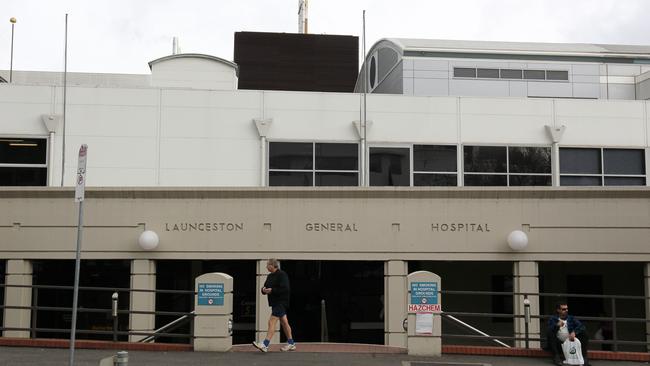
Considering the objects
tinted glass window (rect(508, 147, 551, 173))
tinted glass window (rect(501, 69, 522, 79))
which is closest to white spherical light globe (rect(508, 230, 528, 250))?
tinted glass window (rect(508, 147, 551, 173))

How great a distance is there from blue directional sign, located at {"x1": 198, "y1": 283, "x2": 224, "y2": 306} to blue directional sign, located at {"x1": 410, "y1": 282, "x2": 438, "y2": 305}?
3.33 metres

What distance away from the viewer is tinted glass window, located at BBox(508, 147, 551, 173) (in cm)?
1959

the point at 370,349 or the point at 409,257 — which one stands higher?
the point at 409,257

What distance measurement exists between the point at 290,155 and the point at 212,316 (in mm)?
6728

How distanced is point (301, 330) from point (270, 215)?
550 centimetres

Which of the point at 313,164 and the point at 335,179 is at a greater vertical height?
the point at 313,164

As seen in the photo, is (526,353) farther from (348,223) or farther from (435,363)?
(348,223)

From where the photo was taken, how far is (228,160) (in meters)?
19.0

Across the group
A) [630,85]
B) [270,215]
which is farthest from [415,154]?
[630,85]

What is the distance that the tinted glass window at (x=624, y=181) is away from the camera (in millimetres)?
19672

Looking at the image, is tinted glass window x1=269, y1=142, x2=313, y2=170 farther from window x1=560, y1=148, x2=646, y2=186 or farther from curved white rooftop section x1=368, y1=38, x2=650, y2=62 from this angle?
window x1=560, y1=148, x2=646, y2=186

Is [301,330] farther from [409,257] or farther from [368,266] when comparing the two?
[409,257]

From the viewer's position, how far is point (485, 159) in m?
19.6

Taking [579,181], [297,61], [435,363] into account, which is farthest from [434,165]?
[297,61]
